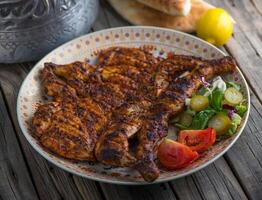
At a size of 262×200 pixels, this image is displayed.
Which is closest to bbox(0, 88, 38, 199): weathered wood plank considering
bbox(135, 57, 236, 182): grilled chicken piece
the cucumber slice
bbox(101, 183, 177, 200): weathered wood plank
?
bbox(101, 183, 177, 200): weathered wood plank

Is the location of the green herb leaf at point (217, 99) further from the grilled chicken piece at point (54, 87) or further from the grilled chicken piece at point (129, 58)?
the grilled chicken piece at point (54, 87)

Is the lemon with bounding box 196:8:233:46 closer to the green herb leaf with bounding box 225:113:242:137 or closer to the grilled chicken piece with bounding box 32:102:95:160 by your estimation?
the green herb leaf with bounding box 225:113:242:137

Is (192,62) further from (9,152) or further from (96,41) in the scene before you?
(9,152)

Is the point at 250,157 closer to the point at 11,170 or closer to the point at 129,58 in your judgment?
the point at 129,58

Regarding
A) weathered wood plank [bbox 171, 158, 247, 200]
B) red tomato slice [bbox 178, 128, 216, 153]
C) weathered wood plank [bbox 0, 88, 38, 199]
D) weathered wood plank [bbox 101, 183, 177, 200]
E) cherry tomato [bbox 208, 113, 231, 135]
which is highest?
cherry tomato [bbox 208, 113, 231, 135]

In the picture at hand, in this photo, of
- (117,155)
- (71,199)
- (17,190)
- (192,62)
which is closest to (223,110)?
(192,62)

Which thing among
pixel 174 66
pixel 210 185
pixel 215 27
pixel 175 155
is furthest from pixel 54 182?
pixel 215 27

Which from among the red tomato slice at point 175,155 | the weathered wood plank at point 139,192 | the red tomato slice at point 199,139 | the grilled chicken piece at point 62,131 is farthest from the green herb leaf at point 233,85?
the grilled chicken piece at point 62,131
